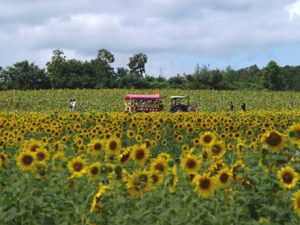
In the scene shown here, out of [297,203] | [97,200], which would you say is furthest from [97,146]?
[297,203]

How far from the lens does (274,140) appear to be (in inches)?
255

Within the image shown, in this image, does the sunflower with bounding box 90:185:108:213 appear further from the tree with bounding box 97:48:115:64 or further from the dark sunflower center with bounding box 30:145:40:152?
the tree with bounding box 97:48:115:64

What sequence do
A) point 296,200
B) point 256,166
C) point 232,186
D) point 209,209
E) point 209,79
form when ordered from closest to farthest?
point 296,200 < point 209,209 < point 232,186 < point 256,166 < point 209,79

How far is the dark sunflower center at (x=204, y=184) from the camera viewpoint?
5652 millimetres

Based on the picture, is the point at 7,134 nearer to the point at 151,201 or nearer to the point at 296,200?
the point at 151,201

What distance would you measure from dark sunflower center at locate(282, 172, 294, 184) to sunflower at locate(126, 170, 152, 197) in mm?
1261

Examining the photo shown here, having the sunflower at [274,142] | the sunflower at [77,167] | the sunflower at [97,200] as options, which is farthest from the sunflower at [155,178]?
the sunflower at [274,142]

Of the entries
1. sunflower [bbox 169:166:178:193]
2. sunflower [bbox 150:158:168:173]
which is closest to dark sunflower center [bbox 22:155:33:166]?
sunflower [bbox 150:158:168:173]

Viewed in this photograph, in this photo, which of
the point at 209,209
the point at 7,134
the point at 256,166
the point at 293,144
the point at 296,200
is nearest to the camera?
the point at 296,200

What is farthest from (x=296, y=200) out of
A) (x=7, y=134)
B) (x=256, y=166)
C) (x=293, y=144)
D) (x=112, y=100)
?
(x=112, y=100)

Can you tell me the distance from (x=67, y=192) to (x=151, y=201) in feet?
3.63

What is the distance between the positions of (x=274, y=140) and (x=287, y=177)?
716 mm

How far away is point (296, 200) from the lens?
5.47 meters

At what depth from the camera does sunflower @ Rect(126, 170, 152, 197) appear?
6.10 metres
